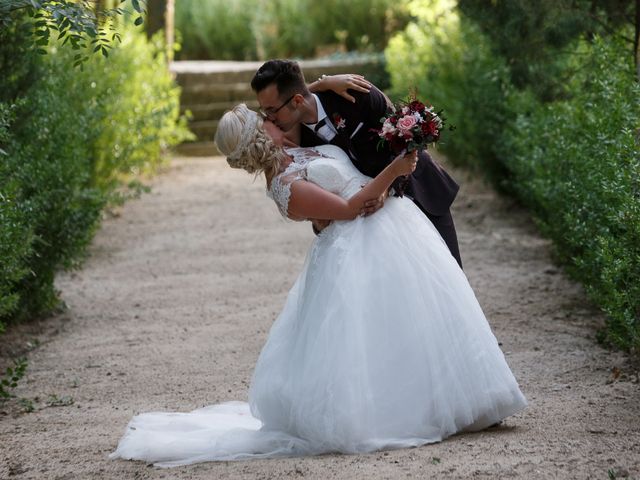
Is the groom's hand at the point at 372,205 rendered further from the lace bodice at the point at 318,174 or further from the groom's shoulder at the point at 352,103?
the groom's shoulder at the point at 352,103

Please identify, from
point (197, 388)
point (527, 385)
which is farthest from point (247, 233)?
point (527, 385)

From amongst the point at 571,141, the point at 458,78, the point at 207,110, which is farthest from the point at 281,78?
the point at 207,110

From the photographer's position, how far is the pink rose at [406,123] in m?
4.14

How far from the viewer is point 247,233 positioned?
9.91m

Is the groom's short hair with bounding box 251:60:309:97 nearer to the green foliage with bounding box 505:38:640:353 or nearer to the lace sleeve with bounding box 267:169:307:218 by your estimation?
the lace sleeve with bounding box 267:169:307:218

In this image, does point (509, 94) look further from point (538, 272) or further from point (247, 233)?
point (247, 233)

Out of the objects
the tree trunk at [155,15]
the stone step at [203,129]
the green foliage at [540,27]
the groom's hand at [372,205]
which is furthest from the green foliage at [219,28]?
the groom's hand at [372,205]

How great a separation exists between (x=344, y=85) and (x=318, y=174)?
1.39 ft

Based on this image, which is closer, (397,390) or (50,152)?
(397,390)

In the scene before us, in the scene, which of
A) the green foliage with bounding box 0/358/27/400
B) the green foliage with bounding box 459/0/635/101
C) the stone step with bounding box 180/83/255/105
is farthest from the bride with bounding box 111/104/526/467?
the stone step with bounding box 180/83/255/105

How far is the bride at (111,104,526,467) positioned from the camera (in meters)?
4.22

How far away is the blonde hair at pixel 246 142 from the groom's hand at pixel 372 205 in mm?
409

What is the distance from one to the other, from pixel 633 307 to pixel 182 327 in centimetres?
322

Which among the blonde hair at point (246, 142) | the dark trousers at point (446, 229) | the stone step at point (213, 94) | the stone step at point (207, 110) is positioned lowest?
the stone step at point (207, 110)
